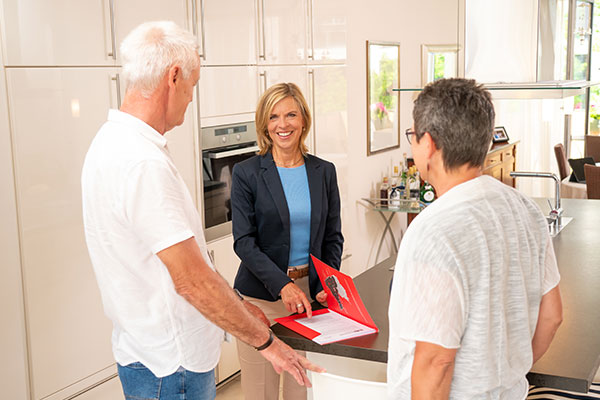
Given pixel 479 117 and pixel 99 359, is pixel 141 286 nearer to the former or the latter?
pixel 479 117

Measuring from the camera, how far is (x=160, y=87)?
5.37ft

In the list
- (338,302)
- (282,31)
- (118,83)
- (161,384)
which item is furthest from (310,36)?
(161,384)

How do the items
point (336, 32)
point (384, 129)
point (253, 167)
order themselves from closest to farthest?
point (253, 167) → point (336, 32) → point (384, 129)

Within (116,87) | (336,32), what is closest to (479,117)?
(116,87)

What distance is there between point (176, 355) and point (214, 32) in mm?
2121

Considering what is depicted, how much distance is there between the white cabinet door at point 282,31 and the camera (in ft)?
12.5

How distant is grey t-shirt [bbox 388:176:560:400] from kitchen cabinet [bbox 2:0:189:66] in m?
1.72

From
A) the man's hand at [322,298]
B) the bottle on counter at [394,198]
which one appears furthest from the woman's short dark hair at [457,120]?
the bottle on counter at [394,198]

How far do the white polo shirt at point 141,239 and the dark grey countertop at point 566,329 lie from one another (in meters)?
0.39

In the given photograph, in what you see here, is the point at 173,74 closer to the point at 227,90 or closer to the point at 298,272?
the point at 298,272

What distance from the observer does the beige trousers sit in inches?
94.4

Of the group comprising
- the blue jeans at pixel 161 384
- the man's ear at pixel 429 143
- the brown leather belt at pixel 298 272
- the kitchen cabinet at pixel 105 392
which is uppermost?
the man's ear at pixel 429 143

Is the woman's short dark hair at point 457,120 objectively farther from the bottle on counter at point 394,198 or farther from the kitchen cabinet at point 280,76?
the bottle on counter at point 394,198

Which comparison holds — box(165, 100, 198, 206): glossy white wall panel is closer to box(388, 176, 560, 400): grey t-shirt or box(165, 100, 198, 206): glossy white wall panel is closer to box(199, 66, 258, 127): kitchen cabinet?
box(199, 66, 258, 127): kitchen cabinet
